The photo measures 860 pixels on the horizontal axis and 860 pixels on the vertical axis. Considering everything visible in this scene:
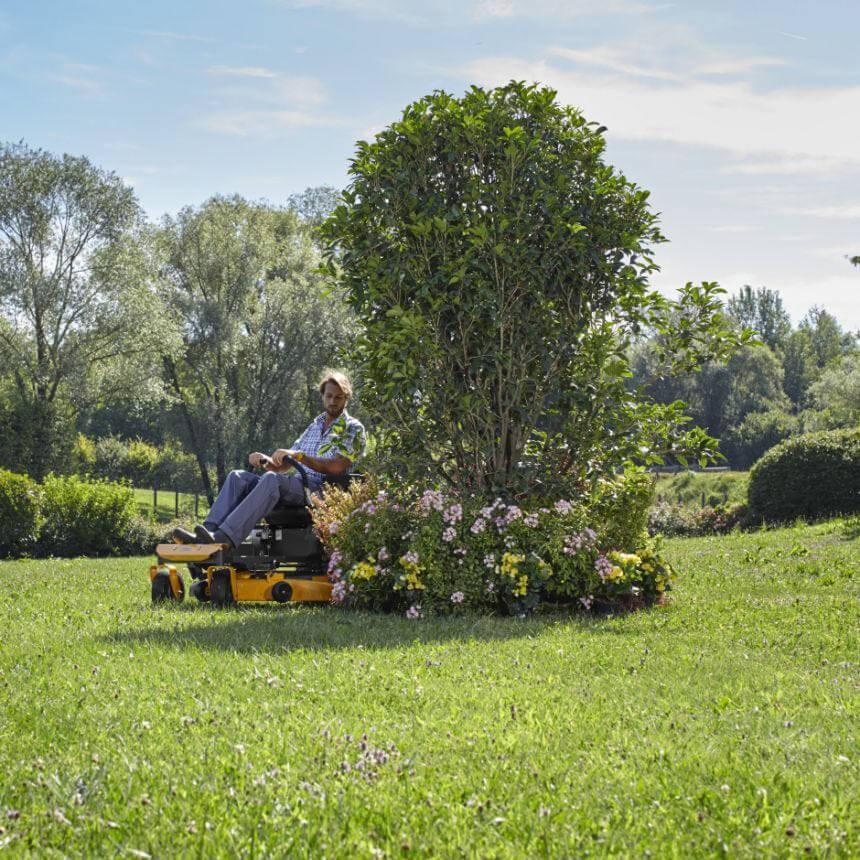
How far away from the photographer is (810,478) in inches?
683

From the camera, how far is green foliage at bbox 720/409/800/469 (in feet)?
185

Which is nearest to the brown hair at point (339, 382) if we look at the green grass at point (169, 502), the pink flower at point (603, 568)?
the pink flower at point (603, 568)

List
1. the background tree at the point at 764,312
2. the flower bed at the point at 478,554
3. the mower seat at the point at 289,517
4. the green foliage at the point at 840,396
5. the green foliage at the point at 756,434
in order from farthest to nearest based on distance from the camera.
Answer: the background tree at the point at 764,312 < the green foliage at the point at 756,434 < the green foliage at the point at 840,396 < the mower seat at the point at 289,517 < the flower bed at the point at 478,554

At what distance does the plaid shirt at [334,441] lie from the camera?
24.8ft

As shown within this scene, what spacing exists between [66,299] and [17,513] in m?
13.8

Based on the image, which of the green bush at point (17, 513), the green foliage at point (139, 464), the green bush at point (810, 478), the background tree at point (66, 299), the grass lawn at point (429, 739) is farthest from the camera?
the green foliage at point (139, 464)

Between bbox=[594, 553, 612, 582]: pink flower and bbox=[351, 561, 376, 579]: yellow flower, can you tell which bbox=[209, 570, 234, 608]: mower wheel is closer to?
bbox=[351, 561, 376, 579]: yellow flower

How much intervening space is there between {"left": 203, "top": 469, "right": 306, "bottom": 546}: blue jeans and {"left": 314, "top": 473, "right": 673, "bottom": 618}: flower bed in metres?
0.32

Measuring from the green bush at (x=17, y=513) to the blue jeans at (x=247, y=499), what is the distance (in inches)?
414

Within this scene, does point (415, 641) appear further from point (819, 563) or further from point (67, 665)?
point (819, 563)

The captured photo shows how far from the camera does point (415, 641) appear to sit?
18.1 feet

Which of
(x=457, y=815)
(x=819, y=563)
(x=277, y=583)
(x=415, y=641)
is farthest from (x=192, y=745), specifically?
(x=819, y=563)

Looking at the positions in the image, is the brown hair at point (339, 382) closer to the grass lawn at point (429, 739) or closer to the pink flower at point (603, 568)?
the grass lawn at point (429, 739)

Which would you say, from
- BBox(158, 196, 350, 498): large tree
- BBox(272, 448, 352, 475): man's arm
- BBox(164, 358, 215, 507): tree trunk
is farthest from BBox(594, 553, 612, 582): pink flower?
BBox(164, 358, 215, 507): tree trunk
